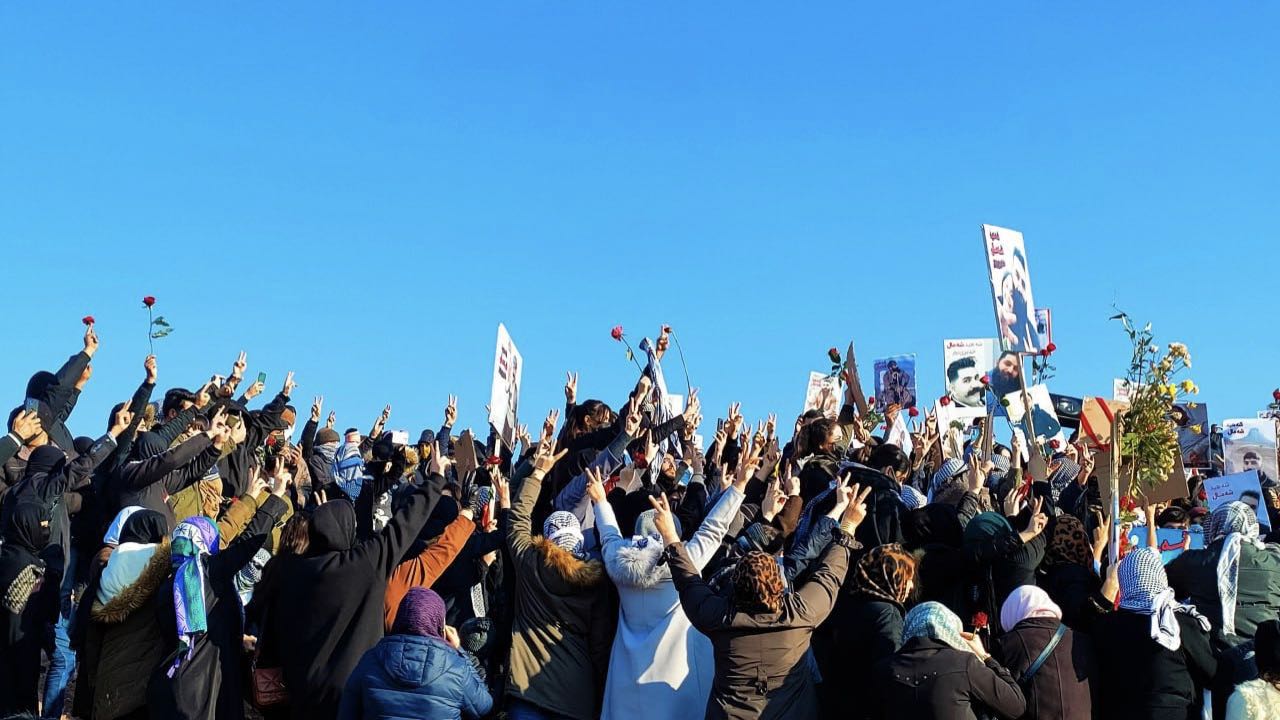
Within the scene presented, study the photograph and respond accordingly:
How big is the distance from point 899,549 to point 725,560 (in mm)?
1199

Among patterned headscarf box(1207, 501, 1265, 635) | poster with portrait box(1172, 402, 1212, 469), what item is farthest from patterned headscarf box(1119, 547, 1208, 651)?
poster with portrait box(1172, 402, 1212, 469)

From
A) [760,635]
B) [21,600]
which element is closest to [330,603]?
[760,635]

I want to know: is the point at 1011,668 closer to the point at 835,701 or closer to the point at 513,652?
the point at 835,701

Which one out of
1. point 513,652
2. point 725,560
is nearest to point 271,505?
point 513,652

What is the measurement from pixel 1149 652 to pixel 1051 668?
22.8 inches

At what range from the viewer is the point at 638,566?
730 cm

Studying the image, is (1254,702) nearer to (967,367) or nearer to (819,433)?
(819,433)

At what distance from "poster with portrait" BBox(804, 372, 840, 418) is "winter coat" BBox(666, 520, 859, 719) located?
10812 mm

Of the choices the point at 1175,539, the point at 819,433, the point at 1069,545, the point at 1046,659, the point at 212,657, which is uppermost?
the point at 819,433

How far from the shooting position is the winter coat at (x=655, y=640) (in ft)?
23.9

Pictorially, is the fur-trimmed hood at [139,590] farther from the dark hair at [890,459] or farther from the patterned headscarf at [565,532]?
the dark hair at [890,459]

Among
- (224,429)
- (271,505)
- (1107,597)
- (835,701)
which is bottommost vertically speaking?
(835,701)

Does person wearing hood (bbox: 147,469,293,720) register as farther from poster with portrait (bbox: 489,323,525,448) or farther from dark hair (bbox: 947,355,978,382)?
dark hair (bbox: 947,355,978,382)

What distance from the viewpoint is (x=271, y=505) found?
26.0 feet
